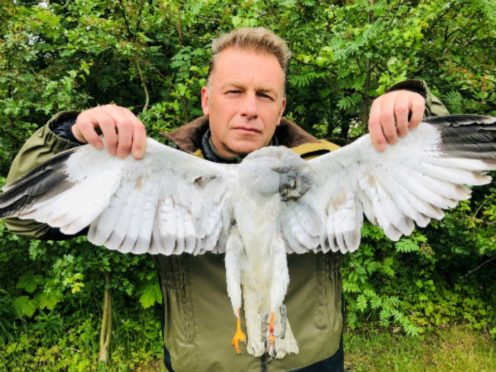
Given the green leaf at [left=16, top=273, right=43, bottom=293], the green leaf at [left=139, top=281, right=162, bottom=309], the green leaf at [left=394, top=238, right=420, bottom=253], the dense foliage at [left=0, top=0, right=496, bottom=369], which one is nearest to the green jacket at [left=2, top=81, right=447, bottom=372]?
the dense foliage at [left=0, top=0, right=496, bottom=369]

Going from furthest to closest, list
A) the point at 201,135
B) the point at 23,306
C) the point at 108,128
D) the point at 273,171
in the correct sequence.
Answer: the point at 23,306
the point at 201,135
the point at 273,171
the point at 108,128

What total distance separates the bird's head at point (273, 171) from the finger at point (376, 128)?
13.9 inches

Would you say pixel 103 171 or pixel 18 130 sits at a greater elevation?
pixel 103 171

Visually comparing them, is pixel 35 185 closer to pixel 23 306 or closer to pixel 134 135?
pixel 134 135

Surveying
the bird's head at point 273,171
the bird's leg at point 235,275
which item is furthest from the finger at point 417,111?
the bird's leg at point 235,275

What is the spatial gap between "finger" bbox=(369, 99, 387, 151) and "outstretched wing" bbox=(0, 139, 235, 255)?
0.71 m

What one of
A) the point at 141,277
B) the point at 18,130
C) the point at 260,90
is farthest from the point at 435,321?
the point at 18,130

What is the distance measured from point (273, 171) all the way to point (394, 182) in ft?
2.03

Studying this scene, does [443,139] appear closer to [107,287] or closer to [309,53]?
[309,53]

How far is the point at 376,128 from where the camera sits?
1.87 meters

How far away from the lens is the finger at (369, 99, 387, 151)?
1847 mm

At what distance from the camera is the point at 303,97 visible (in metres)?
4.38

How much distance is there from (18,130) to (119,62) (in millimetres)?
1281

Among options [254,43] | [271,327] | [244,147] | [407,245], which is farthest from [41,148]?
[407,245]
